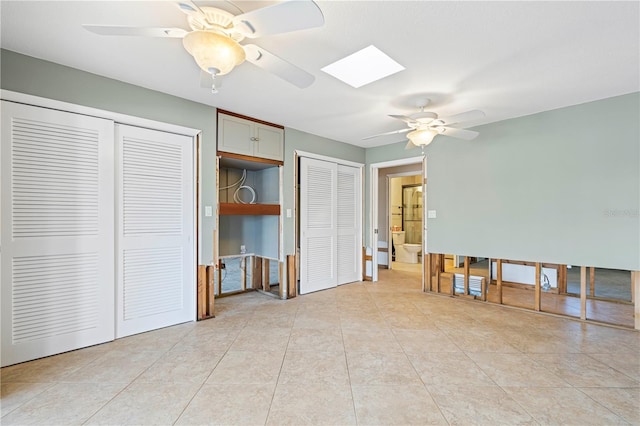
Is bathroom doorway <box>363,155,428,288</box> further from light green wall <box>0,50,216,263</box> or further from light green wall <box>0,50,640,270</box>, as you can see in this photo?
light green wall <box>0,50,216,263</box>

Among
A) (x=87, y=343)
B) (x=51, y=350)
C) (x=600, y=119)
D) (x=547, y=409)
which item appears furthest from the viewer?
(x=600, y=119)

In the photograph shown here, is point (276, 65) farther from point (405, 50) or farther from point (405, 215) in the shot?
point (405, 215)

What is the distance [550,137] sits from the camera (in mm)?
3447

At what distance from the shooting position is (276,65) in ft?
6.00

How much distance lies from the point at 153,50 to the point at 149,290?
2207 mm

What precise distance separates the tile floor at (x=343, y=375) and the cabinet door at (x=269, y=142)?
2088 mm

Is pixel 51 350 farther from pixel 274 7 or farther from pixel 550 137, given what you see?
pixel 550 137

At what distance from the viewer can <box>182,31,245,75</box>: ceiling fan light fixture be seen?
1640 mm

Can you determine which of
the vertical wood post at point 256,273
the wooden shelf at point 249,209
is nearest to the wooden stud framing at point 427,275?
the wooden shelf at point 249,209

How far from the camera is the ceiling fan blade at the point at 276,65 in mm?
1719

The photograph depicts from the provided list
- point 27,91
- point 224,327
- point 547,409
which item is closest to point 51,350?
point 224,327

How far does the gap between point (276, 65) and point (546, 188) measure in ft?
11.4

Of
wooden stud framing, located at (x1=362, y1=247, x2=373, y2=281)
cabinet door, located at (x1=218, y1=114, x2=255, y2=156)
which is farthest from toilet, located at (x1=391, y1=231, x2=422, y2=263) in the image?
cabinet door, located at (x1=218, y1=114, x2=255, y2=156)

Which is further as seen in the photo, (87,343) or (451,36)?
(87,343)
